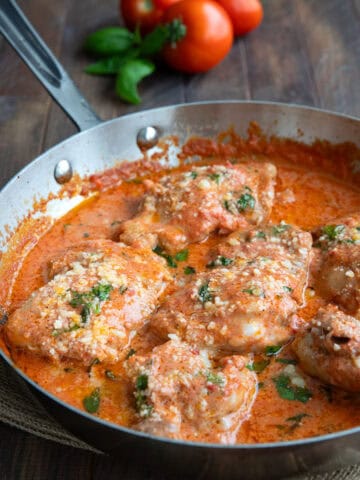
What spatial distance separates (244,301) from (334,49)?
3.37 meters

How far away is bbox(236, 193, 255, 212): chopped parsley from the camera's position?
3.90 m

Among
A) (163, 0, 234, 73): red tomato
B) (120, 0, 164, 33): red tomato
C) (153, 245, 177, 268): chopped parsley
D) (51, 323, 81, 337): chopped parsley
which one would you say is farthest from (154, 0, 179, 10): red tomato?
(51, 323, 81, 337): chopped parsley

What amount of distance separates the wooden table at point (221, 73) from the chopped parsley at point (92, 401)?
7.08ft

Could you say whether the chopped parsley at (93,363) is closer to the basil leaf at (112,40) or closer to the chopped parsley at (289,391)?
the chopped parsley at (289,391)

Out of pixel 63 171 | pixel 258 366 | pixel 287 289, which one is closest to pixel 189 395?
pixel 258 366

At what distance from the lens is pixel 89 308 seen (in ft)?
10.6

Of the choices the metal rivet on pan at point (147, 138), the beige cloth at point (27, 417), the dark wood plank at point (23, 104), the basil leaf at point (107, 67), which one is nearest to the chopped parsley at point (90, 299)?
the beige cloth at point (27, 417)

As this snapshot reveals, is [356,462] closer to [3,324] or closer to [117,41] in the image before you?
[3,324]

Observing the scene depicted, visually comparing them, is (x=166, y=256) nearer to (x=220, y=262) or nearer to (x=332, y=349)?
(x=220, y=262)

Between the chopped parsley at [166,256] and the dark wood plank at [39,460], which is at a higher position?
the dark wood plank at [39,460]

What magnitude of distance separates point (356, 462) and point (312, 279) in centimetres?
108

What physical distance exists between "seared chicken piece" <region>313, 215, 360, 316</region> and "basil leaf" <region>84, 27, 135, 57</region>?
2571mm

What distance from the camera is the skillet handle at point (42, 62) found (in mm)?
3896

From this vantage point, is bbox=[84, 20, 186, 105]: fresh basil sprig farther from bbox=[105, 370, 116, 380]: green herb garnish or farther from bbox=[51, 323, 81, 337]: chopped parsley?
bbox=[105, 370, 116, 380]: green herb garnish
